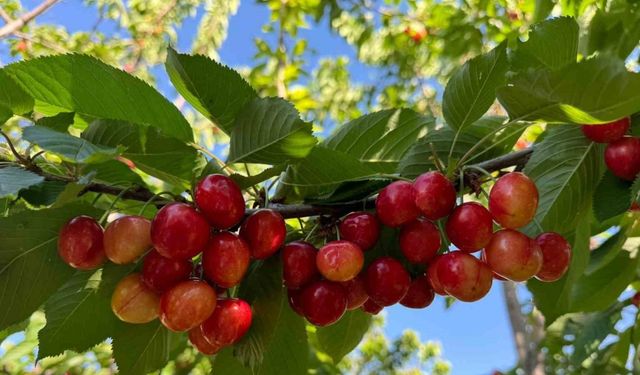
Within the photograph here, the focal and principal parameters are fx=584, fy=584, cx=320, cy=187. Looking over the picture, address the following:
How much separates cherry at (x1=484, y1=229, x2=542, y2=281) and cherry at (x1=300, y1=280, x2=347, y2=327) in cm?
26

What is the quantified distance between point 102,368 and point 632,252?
2.64m

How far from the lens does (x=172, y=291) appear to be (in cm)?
89

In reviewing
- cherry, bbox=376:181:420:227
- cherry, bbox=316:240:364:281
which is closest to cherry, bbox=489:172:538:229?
cherry, bbox=376:181:420:227

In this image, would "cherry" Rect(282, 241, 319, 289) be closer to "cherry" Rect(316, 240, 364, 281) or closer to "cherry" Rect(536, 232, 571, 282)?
"cherry" Rect(316, 240, 364, 281)

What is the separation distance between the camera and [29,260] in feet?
3.17

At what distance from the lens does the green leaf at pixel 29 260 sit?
946 mm

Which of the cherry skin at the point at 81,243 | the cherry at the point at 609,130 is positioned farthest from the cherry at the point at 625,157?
the cherry skin at the point at 81,243

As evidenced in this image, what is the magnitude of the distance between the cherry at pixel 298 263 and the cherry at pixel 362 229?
0.23ft

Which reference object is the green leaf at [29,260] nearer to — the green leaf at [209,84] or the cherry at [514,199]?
→ the green leaf at [209,84]

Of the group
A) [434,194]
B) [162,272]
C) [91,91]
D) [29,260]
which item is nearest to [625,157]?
[434,194]

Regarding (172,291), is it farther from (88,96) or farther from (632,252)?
(632,252)

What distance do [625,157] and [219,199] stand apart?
0.66 m

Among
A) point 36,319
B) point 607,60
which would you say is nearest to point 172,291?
point 607,60

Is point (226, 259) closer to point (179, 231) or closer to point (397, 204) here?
point (179, 231)
